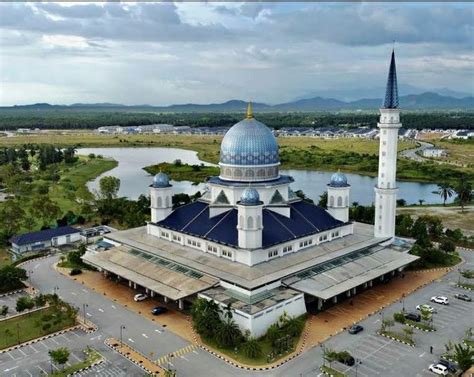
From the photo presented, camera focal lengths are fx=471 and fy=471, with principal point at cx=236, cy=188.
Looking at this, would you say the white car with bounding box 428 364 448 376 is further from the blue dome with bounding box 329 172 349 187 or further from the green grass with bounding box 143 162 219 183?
the green grass with bounding box 143 162 219 183

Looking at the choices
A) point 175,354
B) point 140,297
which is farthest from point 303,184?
point 175,354

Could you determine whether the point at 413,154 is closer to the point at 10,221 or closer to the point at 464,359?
the point at 10,221

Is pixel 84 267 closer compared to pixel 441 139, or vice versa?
pixel 84 267

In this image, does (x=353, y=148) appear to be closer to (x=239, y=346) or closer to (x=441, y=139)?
(x=441, y=139)

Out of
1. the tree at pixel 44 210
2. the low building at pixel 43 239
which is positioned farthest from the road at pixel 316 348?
the tree at pixel 44 210

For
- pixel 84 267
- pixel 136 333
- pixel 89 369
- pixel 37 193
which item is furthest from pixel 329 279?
pixel 37 193

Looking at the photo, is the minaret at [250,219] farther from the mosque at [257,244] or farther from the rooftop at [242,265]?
the rooftop at [242,265]
